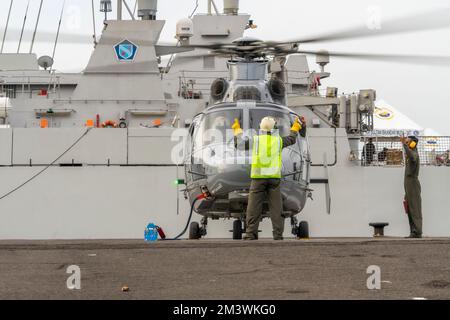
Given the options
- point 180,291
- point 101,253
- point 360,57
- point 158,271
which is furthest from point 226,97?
point 180,291

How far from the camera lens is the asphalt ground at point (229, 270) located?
8378mm

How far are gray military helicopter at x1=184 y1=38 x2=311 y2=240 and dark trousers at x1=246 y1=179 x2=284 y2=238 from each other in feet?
3.48

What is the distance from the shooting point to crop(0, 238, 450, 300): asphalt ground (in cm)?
838

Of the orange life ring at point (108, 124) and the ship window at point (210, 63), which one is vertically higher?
the ship window at point (210, 63)

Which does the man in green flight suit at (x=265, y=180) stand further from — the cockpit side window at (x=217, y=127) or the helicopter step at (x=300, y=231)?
the helicopter step at (x=300, y=231)

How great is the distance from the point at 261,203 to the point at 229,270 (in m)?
6.26

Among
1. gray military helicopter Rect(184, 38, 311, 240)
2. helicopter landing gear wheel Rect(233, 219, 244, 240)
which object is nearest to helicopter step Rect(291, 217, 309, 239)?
gray military helicopter Rect(184, 38, 311, 240)

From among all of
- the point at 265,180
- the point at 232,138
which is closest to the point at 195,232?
the point at 232,138

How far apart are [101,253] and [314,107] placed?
18.8 meters

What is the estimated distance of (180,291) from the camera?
8500mm

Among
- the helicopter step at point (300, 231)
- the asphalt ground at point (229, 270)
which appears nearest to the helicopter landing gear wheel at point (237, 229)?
the helicopter step at point (300, 231)

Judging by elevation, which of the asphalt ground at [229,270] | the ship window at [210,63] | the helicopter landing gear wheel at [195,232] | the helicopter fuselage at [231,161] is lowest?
the asphalt ground at [229,270]

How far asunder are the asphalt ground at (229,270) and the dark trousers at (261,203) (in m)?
3.17
